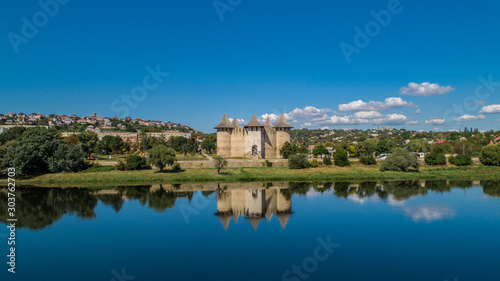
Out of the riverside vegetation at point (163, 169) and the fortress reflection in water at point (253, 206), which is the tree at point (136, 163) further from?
the fortress reflection in water at point (253, 206)

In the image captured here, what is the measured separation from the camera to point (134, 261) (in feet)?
→ 32.0

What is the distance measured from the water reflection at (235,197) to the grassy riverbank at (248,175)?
1473 mm

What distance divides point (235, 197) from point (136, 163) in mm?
12732

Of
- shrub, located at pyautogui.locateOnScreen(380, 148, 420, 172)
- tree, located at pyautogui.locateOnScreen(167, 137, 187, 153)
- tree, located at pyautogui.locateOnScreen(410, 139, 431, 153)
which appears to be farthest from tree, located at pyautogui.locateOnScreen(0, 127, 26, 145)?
tree, located at pyautogui.locateOnScreen(410, 139, 431, 153)

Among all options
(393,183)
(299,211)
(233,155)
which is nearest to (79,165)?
(233,155)

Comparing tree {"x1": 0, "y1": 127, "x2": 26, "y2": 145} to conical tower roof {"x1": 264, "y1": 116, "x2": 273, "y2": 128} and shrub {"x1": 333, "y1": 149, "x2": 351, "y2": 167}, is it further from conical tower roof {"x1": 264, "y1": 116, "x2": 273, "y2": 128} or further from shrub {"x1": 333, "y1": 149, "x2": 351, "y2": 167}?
shrub {"x1": 333, "y1": 149, "x2": 351, "y2": 167}

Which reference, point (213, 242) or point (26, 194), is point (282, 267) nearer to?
point (213, 242)

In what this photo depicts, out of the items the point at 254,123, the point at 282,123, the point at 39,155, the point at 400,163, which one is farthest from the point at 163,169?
the point at 400,163

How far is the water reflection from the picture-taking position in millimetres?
15336

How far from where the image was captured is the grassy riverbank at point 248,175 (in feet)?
82.2

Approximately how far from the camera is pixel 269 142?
37281 mm
